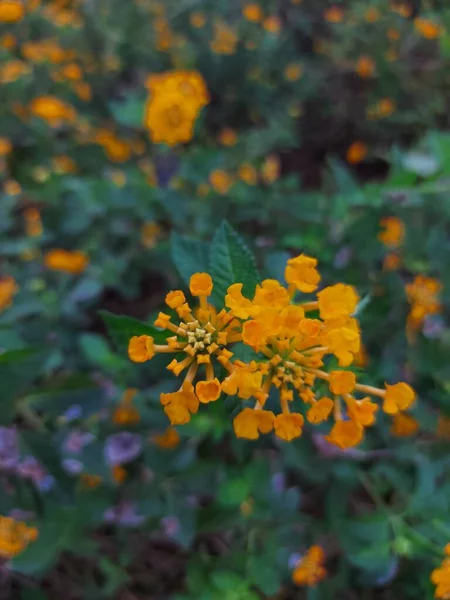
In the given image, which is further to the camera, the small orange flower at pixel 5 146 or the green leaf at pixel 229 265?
the small orange flower at pixel 5 146

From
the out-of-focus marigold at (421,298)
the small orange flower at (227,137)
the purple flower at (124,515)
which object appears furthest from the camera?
the small orange flower at (227,137)

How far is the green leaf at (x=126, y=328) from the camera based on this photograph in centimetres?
77

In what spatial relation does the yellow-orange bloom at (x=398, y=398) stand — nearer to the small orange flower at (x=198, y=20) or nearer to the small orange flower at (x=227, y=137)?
the small orange flower at (x=227, y=137)

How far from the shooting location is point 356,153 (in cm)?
224

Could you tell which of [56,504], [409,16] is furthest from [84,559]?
[409,16]

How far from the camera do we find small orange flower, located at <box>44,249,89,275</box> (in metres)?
1.68

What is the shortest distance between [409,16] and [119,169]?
52.4 inches

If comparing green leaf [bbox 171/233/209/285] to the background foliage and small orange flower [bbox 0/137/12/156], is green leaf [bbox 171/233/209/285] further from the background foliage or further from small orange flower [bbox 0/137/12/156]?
small orange flower [bbox 0/137/12/156]

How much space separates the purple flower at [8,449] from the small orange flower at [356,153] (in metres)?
1.63

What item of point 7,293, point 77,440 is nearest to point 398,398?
point 77,440

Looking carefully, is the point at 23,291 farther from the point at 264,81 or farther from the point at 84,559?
the point at 264,81

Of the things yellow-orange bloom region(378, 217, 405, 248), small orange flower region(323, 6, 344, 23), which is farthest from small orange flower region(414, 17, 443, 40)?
yellow-orange bloom region(378, 217, 405, 248)

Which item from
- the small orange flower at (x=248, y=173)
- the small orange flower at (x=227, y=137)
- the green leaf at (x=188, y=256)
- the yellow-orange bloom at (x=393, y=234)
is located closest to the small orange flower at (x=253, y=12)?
the small orange flower at (x=227, y=137)

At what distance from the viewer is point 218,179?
182 cm
